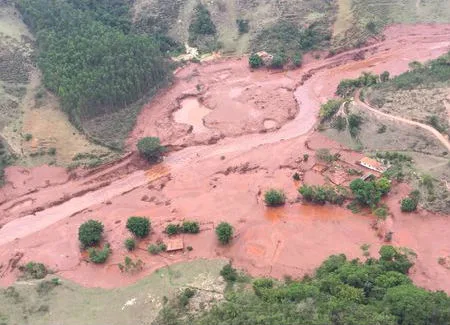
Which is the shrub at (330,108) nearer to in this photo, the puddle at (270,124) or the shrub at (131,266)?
the puddle at (270,124)

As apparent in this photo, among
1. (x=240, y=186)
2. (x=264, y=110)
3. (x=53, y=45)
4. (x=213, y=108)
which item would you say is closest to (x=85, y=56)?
(x=53, y=45)

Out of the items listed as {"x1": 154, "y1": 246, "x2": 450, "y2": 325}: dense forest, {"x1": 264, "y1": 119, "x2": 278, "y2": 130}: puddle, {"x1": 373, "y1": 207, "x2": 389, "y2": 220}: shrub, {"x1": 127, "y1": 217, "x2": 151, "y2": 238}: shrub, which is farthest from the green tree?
{"x1": 127, "y1": 217, "x2": 151, "y2": 238}: shrub

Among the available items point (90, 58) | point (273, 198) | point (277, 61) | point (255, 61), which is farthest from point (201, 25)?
point (273, 198)

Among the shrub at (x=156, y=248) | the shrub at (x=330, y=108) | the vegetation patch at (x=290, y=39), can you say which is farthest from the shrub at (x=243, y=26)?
the shrub at (x=156, y=248)

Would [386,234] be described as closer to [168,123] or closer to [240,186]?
[240,186]

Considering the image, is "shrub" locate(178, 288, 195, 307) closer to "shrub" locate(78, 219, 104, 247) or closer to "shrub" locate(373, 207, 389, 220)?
"shrub" locate(78, 219, 104, 247)
